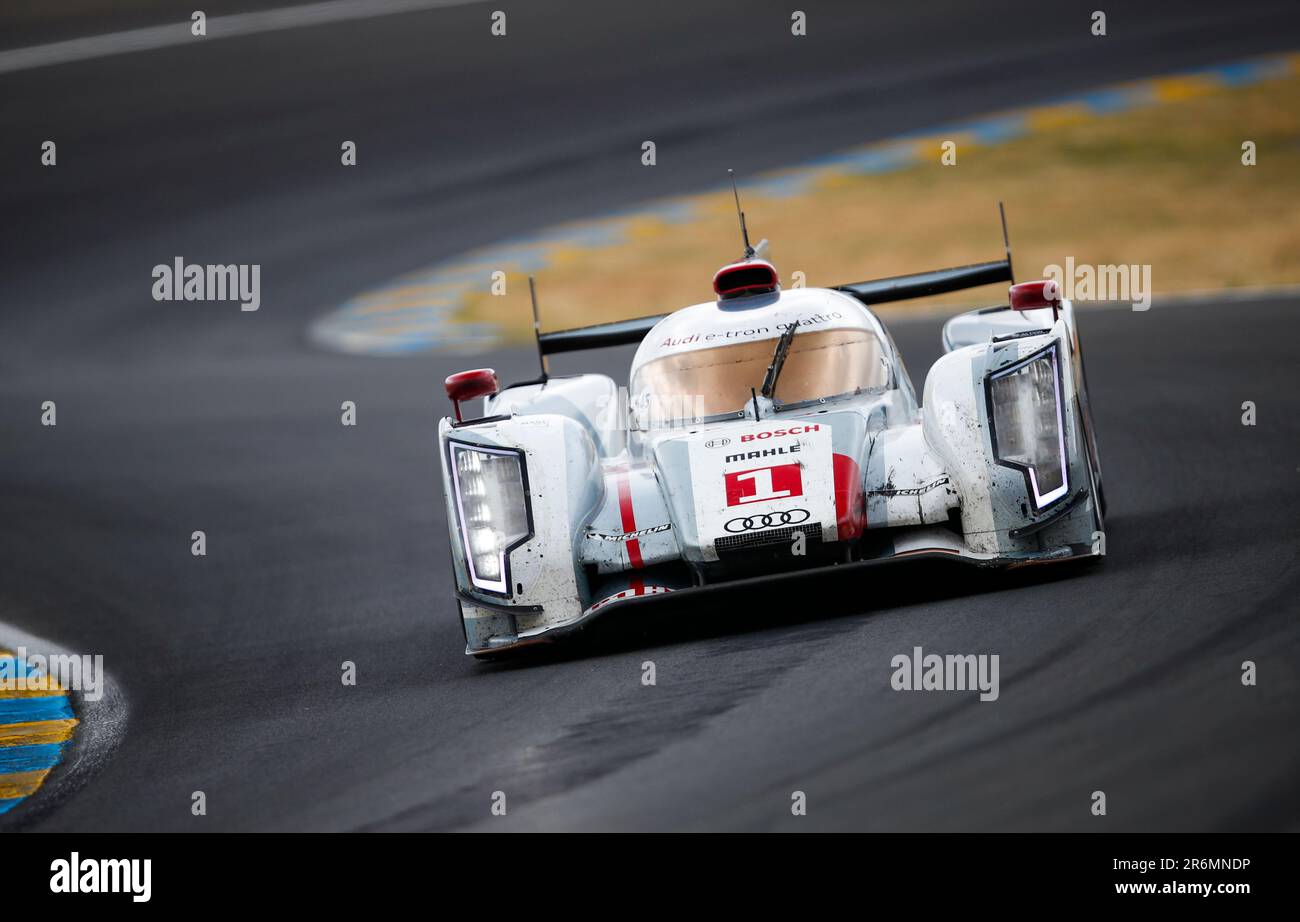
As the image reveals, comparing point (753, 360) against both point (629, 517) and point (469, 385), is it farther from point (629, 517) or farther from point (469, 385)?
point (469, 385)

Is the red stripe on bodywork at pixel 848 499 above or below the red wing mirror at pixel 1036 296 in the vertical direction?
below

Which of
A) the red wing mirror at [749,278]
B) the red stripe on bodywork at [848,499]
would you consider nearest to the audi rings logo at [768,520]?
the red stripe on bodywork at [848,499]

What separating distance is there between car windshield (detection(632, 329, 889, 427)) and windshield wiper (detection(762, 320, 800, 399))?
1.1 inches

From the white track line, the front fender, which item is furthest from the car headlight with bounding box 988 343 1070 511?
the white track line

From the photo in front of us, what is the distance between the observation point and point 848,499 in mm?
7137

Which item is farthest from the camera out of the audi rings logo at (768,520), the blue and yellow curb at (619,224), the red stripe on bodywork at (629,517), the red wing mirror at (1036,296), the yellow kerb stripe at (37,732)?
the blue and yellow curb at (619,224)

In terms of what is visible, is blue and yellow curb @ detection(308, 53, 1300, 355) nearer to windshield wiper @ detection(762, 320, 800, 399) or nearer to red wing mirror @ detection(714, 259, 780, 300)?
red wing mirror @ detection(714, 259, 780, 300)

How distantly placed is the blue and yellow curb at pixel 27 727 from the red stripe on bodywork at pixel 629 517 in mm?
2571

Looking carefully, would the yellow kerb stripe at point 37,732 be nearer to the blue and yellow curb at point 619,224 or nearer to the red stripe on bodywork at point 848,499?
the red stripe on bodywork at point 848,499

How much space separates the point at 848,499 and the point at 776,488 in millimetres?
305

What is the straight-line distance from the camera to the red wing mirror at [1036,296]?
8.23 m

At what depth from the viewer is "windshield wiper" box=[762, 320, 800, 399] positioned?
8375 mm

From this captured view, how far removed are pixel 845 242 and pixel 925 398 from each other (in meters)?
13.2
